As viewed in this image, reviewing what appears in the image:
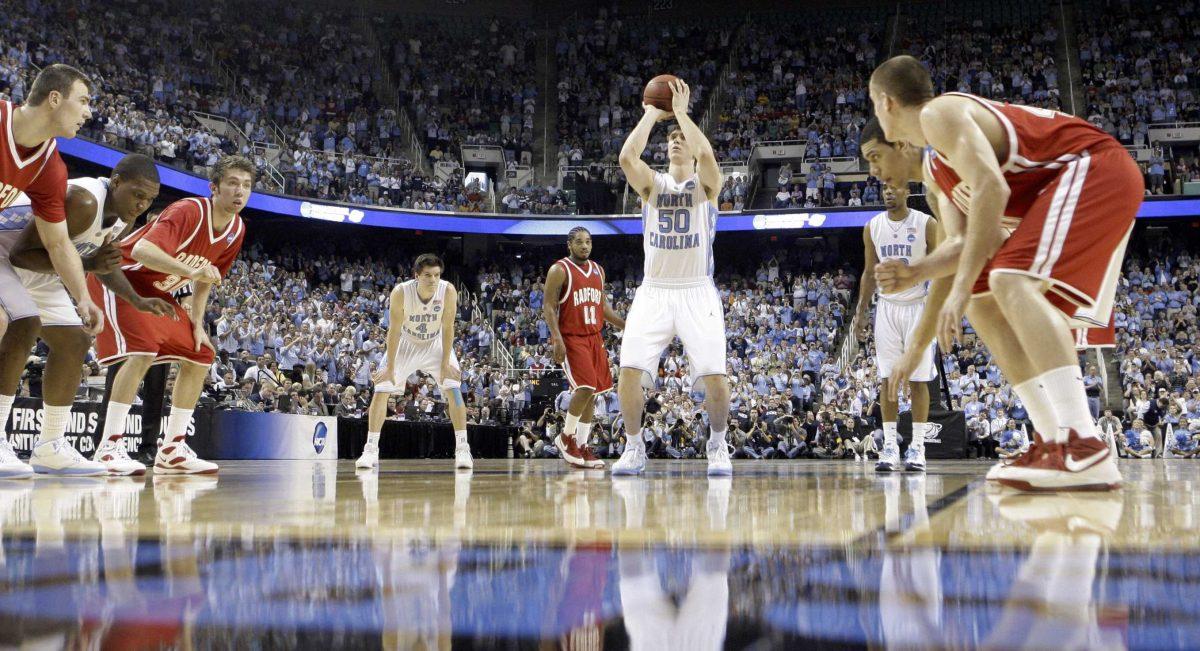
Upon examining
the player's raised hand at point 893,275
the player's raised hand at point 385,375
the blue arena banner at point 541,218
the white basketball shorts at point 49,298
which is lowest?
the player's raised hand at point 385,375

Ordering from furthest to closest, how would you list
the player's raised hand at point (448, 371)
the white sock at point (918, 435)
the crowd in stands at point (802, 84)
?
the crowd in stands at point (802, 84) < the player's raised hand at point (448, 371) < the white sock at point (918, 435)

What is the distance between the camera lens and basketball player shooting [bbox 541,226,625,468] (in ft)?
22.6

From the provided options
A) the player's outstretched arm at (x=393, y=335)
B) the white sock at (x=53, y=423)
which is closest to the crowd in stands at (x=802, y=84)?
the player's outstretched arm at (x=393, y=335)

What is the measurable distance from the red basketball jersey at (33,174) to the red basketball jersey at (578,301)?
378 cm

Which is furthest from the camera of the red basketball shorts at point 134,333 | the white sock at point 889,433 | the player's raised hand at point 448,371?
the player's raised hand at point 448,371

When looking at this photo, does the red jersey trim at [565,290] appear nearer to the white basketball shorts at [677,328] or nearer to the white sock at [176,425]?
the white basketball shorts at [677,328]

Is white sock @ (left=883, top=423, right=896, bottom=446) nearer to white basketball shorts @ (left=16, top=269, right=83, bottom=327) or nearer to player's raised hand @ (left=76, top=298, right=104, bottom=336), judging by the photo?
player's raised hand @ (left=76, top=298, right=104, bottom=336)

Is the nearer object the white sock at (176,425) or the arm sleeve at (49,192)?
the arm sleeve at (49,192)

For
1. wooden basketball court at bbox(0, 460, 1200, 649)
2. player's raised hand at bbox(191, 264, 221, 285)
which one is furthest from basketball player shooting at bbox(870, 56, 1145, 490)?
player's raised hand at bbox(191, 264, 221, 285)

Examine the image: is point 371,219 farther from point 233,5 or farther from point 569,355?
point 569,355

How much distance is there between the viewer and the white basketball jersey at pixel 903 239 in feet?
19.2

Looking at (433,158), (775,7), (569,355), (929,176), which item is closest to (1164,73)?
(775,7)

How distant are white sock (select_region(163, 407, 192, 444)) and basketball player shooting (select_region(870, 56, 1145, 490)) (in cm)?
390

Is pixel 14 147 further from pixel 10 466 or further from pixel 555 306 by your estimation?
pixel 555 306
